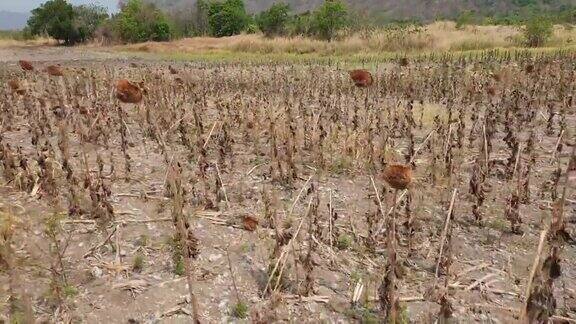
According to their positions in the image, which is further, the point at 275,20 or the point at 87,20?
the point at 87,20

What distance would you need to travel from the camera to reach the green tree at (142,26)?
47906 millimetres

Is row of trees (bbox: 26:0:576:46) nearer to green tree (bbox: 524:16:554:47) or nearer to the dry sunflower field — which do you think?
green tree (bbox: 524:16:554:47)

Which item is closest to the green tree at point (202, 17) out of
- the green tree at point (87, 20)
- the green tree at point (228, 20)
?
the green tree at point (228, 20)

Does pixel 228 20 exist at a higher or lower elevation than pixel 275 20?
higher

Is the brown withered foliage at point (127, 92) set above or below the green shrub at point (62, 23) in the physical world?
below

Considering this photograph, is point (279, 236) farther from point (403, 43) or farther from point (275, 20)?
point (275, 20)

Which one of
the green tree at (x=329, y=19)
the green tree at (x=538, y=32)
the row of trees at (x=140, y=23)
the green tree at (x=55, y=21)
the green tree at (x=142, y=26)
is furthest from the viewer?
the green tree at (x=142, y=26)

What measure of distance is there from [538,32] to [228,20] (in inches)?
1272

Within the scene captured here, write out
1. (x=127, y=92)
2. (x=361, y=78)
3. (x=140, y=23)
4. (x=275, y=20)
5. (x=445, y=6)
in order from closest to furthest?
(x=127, y=92), (x=361, y=78), (x=275, y=20), (x=140, y=23), (x=445, y=6)

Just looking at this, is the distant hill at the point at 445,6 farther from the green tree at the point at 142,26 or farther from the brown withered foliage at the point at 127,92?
the brown withered foliage at the point at 127,92

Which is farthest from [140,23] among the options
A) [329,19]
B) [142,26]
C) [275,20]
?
[329,19]

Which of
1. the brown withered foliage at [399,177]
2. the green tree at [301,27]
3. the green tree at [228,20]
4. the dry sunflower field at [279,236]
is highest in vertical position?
the green tree at [228,20]

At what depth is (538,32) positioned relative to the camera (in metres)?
24.9

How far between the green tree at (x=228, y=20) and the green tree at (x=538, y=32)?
3056 centimetres
